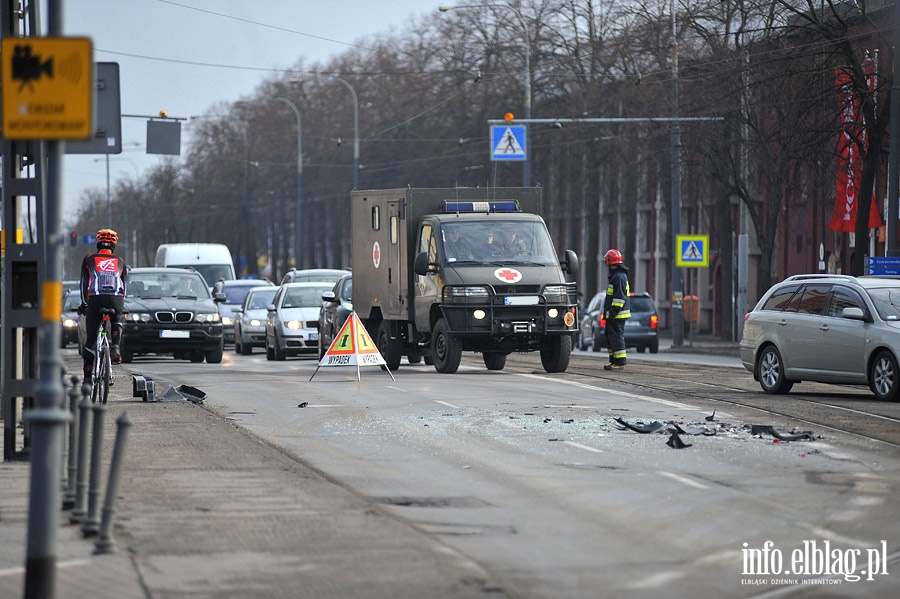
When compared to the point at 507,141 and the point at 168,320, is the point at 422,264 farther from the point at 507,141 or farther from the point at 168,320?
the point at 507,141

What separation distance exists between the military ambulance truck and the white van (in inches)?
1030

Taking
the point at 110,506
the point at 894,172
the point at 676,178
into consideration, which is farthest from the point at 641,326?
the point at 110,506

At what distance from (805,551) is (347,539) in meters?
2.46

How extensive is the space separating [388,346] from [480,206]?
286cm

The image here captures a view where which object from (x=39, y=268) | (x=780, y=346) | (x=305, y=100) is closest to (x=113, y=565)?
(x=39, y=268)

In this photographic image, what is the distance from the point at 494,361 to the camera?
2752cm

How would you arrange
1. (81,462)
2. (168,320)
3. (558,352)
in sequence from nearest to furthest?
(81,462) → (558,352) → (168,320)

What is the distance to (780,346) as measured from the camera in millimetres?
21641

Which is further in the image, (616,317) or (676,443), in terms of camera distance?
(616,317)

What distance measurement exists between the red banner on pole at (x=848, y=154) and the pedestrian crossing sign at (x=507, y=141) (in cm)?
805

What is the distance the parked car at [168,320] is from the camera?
29.4m

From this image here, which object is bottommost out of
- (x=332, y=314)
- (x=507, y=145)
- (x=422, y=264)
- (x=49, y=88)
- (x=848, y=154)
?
(x=332, y=314)

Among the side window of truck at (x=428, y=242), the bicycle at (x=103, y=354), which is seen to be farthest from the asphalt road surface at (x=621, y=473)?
the side window of truck at (x=428, y=242)

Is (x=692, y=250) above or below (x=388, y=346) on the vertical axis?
above
